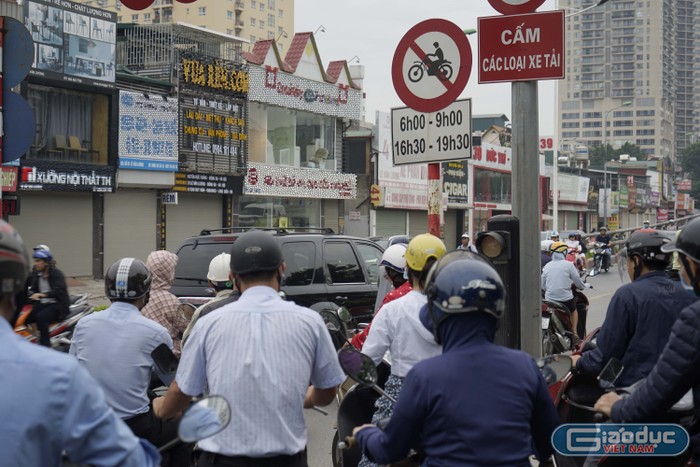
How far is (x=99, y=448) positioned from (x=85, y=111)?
2419 cm

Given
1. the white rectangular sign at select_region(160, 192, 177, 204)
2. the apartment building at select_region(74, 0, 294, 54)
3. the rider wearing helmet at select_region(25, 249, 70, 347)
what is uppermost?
the apartment building at select_region(74, 0, 294, 54)

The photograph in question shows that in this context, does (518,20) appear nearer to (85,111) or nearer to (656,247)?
(656,247)

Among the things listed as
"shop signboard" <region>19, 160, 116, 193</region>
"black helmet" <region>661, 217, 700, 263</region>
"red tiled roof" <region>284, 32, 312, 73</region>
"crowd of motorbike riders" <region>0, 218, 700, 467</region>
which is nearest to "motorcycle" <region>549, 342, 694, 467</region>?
"crowd of motorbike riders" <region>0, 218, 700, 467</region>

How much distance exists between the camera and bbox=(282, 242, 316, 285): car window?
982 centimetres

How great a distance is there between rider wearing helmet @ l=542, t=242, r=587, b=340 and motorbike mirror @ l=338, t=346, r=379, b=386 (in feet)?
26.5

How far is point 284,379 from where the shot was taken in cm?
326

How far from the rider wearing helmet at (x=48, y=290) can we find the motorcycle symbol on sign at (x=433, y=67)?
15.9ft

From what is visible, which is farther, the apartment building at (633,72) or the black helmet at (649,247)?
the apartment building at (633,72)

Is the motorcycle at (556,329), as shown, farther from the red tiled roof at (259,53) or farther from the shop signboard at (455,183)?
the shop signboard at (455,183)

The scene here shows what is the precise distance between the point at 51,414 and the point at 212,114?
1071 inches

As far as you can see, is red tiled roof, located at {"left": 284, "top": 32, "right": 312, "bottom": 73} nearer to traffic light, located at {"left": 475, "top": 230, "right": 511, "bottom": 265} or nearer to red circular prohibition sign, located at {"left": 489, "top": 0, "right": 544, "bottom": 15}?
red circular prohibition sign, located at {"left": 489, "top": 0, "right": 544, "bottom": 15}

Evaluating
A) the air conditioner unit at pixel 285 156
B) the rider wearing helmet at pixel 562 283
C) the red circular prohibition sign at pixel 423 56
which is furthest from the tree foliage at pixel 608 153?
the red circular prohibition sign at pixel 423 56

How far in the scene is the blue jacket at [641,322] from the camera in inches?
181

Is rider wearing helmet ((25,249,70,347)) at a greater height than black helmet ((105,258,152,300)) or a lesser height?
lesser
